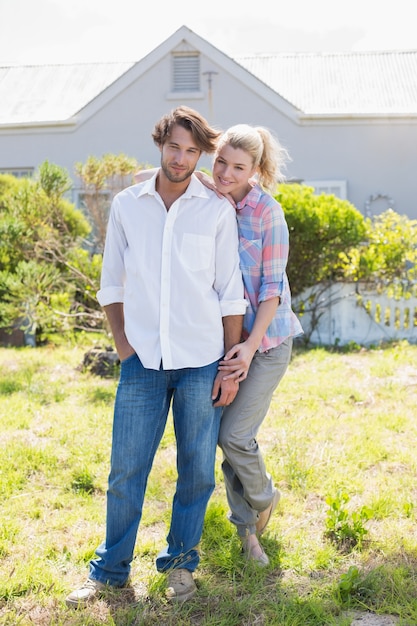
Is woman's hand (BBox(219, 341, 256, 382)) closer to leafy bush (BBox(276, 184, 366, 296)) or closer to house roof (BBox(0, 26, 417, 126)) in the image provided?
leafy bush (BBox(276, 184, 366, 296))

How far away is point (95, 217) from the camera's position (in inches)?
289

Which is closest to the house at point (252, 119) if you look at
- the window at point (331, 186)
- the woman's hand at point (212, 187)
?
the window at point (331, 186)

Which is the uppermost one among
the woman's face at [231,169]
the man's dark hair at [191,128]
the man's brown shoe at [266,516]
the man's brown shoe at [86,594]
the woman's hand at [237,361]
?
the man's dark hair at [191,128]

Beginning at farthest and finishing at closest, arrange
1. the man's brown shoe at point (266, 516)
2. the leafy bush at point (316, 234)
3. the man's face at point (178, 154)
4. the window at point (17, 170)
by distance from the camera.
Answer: the window at point (17, 170) < the leafy bush at point (316, 234) < the man's brown shoe at point (266, 516) < the man's face at point (178, 154)

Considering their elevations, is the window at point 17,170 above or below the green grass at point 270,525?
above

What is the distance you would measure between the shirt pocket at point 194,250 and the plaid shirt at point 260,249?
0.23 m

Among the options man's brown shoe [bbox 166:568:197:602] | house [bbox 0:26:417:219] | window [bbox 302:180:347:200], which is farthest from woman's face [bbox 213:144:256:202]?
window [bbox 302:180:347:200]

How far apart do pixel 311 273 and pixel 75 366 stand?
3.04 m

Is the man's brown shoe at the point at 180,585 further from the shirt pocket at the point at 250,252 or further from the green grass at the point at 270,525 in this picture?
the shirt pocket at the point at 250,252

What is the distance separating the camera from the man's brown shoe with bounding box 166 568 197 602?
9.36 feet

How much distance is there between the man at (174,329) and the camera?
274cm

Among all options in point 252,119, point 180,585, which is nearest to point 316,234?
point 180,585

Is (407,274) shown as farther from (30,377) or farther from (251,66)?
(251,66)

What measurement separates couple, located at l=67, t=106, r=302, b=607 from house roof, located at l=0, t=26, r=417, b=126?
444 inches
